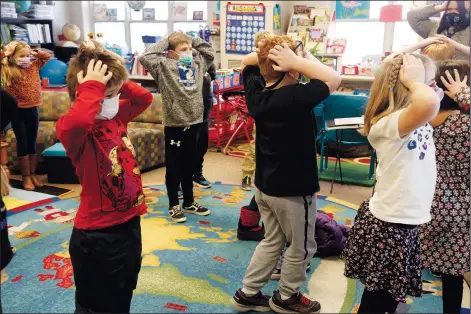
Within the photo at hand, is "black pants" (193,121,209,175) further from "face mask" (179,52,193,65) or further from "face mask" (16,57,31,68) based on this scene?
"face mask" (16,57,31,68)

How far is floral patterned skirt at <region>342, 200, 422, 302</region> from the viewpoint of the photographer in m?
1.50

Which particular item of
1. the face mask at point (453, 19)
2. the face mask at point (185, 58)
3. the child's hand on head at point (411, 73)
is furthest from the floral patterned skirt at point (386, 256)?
the face mask at point (185, 58)

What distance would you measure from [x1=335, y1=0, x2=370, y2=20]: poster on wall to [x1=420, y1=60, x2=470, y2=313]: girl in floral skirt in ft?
7.49

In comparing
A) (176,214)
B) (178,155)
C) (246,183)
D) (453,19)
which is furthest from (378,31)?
(176,214)

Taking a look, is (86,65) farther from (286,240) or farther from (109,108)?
(286,240)

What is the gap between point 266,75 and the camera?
1732mm

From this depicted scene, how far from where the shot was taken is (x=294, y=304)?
1953mm

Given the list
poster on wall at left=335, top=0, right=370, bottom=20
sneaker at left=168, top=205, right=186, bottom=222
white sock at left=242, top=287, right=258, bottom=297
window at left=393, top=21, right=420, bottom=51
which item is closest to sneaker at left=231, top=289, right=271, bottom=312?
white sock at left=242, top=287, right=258, bottom=297

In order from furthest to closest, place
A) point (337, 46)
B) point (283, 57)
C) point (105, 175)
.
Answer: point (337, 46), point (283, 57), point (105, 175)

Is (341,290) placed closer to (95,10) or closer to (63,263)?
(63,263)

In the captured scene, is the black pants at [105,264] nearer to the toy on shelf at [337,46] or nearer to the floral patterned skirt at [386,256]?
the floral patterned skirt at [386,256]

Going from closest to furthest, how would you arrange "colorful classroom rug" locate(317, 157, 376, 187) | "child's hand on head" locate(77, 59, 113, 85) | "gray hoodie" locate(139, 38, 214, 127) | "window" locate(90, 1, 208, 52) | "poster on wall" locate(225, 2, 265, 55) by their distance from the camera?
"child's hand on head" locate(77, 59, 113, 85) < "gray hoodie" locate(139, 38, 214, 127) < "colorful classroom rug" locate(317, 157, 376, 187) < "window" locate(90, 1, 208, 52) < "poster on wall" locate(225, 2, 265, 55)

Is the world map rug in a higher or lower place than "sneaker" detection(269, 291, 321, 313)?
lower

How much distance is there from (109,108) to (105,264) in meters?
0.49
